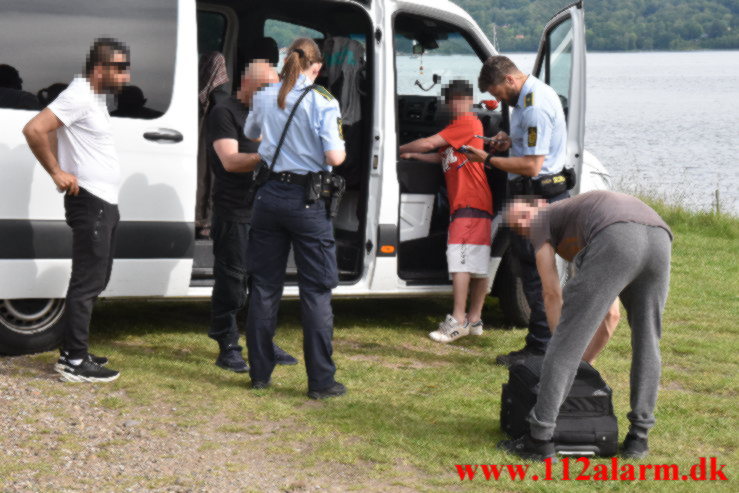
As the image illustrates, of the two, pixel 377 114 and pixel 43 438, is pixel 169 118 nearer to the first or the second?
pixel 377 114

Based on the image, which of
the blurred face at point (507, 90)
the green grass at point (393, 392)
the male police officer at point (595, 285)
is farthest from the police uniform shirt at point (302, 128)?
the blurred face at point (507, 90)

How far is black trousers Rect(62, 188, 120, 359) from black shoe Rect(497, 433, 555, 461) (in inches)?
88.0

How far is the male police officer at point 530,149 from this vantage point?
6355 mm

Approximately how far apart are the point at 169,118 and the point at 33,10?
874 millimetres

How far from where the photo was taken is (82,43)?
5.93m

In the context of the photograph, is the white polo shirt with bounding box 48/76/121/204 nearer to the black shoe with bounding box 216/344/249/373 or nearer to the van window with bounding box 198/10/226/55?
the black shoe with bounding box 216/344/249/373

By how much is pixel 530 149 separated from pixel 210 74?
1960 millimetres

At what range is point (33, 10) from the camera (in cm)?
584

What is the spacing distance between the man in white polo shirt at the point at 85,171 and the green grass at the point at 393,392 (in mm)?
386

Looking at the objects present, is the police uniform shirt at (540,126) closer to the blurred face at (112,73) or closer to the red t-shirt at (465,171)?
the red t-shirt at (465,171)

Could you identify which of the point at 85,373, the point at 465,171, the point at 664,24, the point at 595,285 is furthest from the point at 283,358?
the point at 664,24

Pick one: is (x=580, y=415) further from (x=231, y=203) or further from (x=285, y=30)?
(x=285, y=30)

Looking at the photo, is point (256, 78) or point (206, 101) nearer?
point (256, 78)

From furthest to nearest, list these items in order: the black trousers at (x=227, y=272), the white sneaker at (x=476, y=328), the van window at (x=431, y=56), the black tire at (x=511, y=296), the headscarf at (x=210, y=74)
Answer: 1. the black tire at (x=511, y=296)
2. the white sneaker at (x=476, y=328)
3. the van window at (x=431, y=56)
4. the headscarf at (x=210, y=74)
5. the black trousers at (x=227, y=272)
